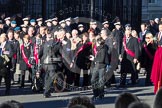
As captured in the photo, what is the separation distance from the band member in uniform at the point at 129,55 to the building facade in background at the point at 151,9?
13735mm

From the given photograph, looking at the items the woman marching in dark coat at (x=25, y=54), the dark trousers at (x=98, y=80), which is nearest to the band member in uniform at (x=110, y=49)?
the dark trousers at (x=98, y=80)

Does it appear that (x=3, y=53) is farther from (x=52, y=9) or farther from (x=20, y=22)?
(x=52, y=9)

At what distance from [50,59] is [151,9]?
56.8 feet

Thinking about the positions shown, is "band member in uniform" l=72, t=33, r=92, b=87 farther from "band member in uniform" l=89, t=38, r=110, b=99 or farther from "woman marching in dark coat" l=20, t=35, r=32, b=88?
"band member in uniform" l=89, t=38, r=110, b=99

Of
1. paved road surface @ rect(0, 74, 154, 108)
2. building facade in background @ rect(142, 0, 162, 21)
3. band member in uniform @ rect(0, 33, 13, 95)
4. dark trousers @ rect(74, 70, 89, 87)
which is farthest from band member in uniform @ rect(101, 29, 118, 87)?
building facade in background @ rect(142, 0, 162, 21)

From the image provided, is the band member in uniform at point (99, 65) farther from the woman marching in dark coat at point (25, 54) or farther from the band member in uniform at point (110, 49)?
the woman marching in dark coat at point (25, 54)

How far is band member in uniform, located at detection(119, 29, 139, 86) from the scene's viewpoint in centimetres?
1794

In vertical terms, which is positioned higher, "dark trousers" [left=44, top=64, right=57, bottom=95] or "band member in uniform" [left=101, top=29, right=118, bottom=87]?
"band member in uniform" [left=101, top=29, right=118, bottom=87]

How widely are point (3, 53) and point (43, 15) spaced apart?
9.53 m

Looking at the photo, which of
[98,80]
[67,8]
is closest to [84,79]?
[98,80]

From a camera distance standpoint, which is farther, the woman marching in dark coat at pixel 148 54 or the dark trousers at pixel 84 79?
the woman marching in dark coat at pixel 148 54

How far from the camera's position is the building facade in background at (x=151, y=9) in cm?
3191

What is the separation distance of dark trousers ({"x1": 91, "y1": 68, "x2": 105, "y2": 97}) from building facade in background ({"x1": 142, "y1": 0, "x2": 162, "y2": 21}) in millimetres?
16783

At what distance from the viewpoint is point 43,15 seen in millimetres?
25453
